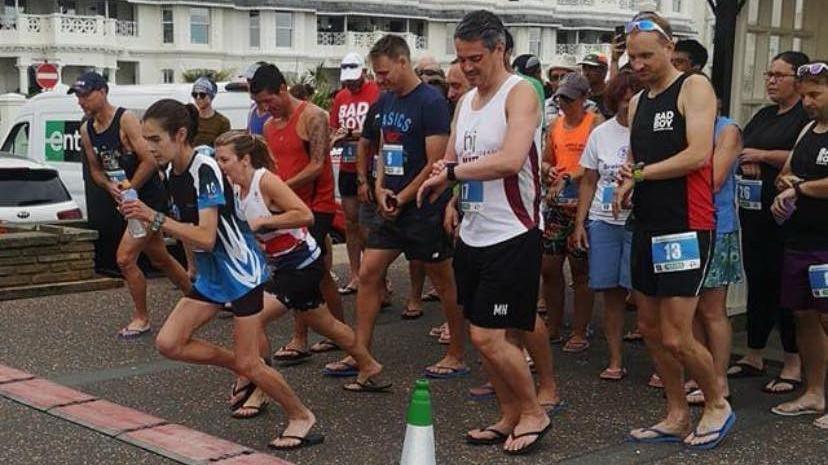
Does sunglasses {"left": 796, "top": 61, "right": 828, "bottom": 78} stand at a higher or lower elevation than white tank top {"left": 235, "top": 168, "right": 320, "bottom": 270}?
higher

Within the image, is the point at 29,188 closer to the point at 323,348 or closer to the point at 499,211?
the point at 323,348

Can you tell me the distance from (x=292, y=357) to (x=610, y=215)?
2.20 meters

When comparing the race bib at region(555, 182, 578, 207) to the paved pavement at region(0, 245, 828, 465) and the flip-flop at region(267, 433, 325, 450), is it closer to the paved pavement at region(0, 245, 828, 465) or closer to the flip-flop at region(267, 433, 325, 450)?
the paved pavement at region(0, 245, 828, 465)

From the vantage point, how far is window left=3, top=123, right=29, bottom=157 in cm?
1322

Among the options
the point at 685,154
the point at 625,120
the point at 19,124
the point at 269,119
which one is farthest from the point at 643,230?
the point at 19,124

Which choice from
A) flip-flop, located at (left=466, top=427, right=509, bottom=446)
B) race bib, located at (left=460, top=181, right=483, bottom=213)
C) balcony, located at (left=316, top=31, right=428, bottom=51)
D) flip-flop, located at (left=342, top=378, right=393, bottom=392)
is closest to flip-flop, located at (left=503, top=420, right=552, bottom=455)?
flip-flop, located at (left=466, top=427, right=509, bottom=446)

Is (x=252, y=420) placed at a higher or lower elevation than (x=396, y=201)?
lower

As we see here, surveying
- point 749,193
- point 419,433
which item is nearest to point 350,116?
point 749,193

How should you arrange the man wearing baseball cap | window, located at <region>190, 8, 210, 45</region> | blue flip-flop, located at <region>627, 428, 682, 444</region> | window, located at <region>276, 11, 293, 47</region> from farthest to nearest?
window, located at <region>276, 11, 293, 47</region> → window, located at <region>190, 8, 210, 45</region> → the man wearing baseball cap → blue flip-flop, located at <region>627, 428, 682, 444</region>

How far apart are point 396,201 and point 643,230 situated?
5.21ft

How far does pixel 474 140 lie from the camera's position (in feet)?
15.4

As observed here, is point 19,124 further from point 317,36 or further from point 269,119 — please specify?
point 317,36

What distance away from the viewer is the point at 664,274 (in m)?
4.68

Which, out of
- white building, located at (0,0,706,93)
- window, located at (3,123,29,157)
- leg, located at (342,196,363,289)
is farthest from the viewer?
white building, located at (0,0,706,93)
